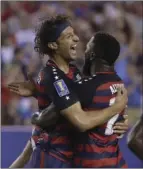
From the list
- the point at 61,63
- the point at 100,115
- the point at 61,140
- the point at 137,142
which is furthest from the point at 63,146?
the point at 137,142

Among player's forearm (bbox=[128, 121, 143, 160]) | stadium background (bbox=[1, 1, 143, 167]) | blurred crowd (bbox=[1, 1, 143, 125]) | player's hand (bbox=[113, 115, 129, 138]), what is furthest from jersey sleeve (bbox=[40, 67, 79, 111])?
blurred crowd (bbox=[1, 1, 143, 125])

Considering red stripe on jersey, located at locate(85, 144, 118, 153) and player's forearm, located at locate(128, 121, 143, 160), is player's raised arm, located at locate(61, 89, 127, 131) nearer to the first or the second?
red stripe on jersey, located at locate(85, 144, 118, 153)

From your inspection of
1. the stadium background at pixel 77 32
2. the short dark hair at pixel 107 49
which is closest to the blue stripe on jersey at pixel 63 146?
the short dark hair at pixel 107 49

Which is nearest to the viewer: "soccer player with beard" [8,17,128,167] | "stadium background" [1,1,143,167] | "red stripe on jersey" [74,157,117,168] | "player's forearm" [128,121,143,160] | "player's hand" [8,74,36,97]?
"red stripe on jersey" [74,157,117,168]

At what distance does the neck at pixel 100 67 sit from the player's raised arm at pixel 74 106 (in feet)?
0.39

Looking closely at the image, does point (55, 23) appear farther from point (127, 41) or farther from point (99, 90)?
point (127, 41)

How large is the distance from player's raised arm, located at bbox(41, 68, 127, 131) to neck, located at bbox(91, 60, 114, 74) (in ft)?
0.39

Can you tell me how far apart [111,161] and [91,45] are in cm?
53

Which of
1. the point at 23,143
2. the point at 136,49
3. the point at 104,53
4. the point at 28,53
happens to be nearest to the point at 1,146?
the point at 23,143

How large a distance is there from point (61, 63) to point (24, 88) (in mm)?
323

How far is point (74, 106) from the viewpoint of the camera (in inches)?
86.4

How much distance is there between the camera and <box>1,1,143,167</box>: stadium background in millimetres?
4945

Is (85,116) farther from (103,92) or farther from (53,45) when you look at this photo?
(53,45)

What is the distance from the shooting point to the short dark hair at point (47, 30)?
7.94 feet
